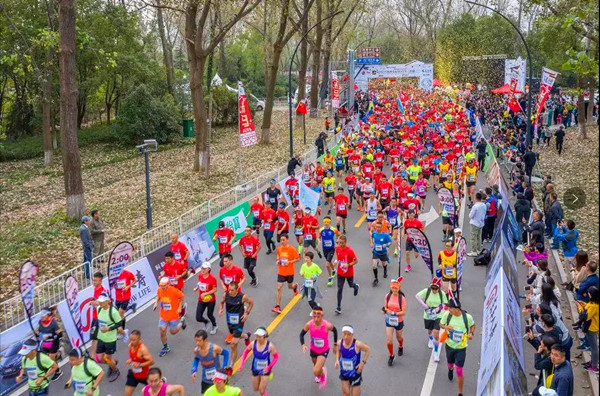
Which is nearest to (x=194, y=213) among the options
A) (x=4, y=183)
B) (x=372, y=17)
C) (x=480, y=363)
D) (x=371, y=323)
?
(x=371, y=323)

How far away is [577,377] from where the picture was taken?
364 inches

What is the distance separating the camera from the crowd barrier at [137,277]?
9328mm

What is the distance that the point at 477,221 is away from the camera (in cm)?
1467

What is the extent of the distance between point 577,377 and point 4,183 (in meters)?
25.0

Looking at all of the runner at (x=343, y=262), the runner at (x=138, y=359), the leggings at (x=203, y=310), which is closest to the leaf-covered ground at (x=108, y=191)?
the leggings at (x=203, y=310)

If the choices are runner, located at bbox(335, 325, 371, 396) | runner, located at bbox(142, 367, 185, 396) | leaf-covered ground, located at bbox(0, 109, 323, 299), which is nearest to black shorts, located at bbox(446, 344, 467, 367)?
runner, located at bbox(335, 325, 371, 396)

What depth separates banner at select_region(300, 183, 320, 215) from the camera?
1747 centimetres

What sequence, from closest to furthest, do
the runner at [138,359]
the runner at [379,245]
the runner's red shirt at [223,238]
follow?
the runner at [138,359] < the runner at [379,245] < the runner's red shirt at [223,238]

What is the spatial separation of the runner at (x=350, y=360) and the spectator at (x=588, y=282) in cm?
397

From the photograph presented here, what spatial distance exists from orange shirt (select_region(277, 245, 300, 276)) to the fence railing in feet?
12.2

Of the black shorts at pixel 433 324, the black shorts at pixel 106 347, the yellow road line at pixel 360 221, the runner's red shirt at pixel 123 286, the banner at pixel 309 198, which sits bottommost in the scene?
the yellow road line at pixel 360 221

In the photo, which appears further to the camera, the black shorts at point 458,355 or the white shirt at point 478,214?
the white shirt at point 478,214

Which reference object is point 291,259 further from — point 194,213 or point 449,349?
point 194,213

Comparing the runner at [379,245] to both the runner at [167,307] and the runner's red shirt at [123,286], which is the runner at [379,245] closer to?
the runner at [167,307]
